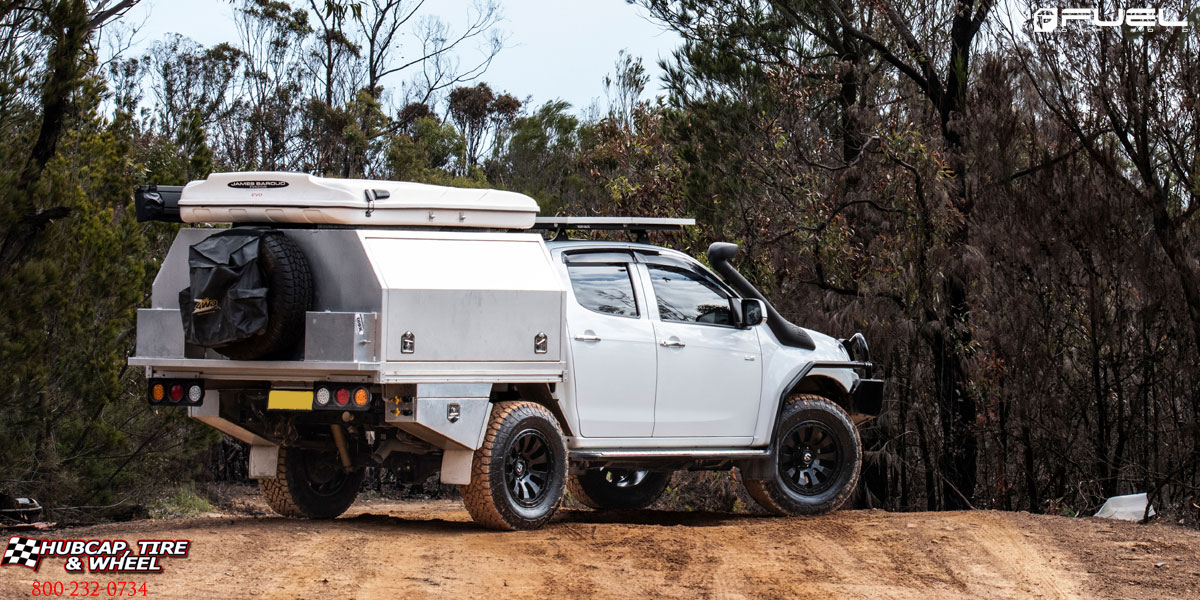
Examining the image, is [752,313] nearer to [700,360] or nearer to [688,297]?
[688,297]

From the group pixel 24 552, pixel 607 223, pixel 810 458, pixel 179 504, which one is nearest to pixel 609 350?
pixel 607 223

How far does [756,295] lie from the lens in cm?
1082

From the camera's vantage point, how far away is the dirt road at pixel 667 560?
7012 mm

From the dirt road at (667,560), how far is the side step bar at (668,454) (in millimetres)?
456

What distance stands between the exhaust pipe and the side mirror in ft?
0.25

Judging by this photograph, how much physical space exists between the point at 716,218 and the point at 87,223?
780cm

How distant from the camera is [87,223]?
10977 millimetres

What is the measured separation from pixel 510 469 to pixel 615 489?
302 cm

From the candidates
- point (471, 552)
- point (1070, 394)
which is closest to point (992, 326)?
point (1070, 394)

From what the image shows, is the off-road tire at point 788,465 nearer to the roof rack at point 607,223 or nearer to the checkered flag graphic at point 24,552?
the roof rack at point 607,223

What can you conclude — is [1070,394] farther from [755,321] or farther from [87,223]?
[87,223]

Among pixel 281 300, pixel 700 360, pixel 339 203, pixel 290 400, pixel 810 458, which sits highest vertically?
pixel 339 203

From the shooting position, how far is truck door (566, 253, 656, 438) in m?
9.51

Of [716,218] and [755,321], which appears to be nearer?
[755,321]
